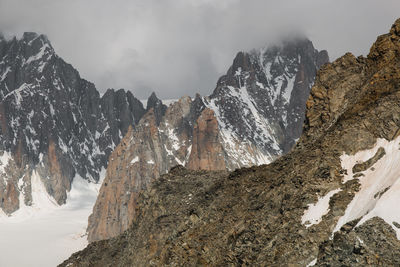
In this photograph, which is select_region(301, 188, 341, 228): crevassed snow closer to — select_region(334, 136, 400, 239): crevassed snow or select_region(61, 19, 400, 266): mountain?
select_region(61, 19, 400, 266): mountain

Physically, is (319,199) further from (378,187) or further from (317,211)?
(378,187)

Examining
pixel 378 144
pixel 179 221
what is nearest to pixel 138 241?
pixel 179 221

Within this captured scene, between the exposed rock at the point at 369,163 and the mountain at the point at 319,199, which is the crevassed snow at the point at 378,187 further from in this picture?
the exposed rock at the point at 369,163

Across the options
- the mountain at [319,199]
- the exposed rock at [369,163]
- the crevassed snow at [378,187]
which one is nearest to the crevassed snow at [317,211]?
the mountain at [319,199]

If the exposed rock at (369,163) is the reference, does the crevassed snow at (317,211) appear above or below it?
below

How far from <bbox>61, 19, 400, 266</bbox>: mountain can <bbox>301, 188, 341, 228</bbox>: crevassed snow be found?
10cm

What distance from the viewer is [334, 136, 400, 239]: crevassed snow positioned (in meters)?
28.3

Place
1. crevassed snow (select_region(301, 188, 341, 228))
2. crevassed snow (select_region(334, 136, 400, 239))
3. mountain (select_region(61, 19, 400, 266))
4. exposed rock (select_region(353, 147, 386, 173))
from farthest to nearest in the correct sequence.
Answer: exposed rock (select_region(353, 147, 386, 173)), crevassed snow (select_region(301, 188, 341, 228)), mountain (select_region(61, 19, 400, 266)), crevassed snow (select_region(334, 136, 400, 239))

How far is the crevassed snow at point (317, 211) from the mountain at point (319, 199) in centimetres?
10

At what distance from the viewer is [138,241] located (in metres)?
53.3

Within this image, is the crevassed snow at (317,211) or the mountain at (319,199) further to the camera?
the crevassed snow at (317,211)

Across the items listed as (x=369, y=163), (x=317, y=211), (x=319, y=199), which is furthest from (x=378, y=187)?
(x=319, y=199)

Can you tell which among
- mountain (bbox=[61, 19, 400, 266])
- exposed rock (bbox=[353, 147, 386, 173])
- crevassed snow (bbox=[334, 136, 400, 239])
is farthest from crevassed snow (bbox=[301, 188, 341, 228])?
exposed rock (bbox=[353, 147, 386, 173])

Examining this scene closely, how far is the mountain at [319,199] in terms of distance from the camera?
28.6 m
